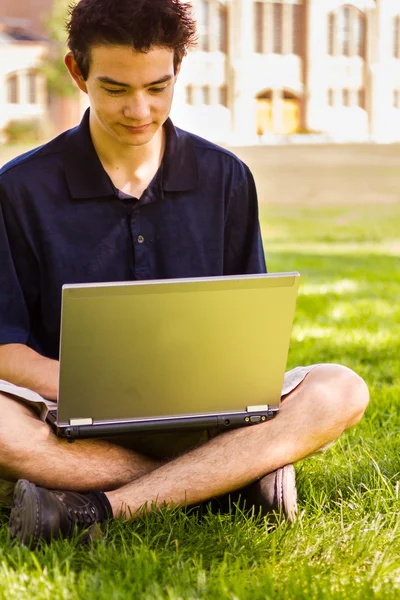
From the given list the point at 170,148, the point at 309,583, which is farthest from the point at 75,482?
the point at 170,148

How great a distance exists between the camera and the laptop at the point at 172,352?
1859 millimetres

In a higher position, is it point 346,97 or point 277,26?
point 277,26

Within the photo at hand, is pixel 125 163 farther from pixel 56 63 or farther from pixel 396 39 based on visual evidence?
pixel 396 39

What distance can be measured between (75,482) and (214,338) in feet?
1.57

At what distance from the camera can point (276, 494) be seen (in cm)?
212

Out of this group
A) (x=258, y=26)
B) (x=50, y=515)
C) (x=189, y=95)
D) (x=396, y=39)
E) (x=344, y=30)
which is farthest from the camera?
(x=396, y=39)

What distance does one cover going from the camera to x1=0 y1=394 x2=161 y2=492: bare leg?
2.08m

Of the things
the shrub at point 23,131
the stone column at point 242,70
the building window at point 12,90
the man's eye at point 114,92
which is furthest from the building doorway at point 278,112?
the man's eye at point 114,92

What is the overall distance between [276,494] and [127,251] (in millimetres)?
674

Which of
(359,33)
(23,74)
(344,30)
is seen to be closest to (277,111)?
(344,30)

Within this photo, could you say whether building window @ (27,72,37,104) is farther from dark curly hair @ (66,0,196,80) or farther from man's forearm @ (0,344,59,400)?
man's forearm @ (0,344,59,400)

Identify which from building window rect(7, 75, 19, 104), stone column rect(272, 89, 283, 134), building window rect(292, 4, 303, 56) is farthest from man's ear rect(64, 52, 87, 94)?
building window rect(292, 4, 303, 56)

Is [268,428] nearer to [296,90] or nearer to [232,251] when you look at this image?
[232,251]

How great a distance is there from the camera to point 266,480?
215cm
